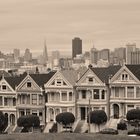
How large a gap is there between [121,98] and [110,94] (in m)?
1.90

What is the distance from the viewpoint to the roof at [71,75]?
75.2 m

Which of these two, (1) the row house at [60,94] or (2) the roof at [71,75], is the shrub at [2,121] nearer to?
(1) the row house at [60,94]

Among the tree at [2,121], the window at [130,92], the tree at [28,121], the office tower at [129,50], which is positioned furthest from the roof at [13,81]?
the office tower at [129,50]

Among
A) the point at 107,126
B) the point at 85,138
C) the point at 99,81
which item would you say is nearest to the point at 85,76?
the point at 99,81

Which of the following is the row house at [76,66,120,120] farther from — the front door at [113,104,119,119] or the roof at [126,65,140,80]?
the roof at [126,65,140,80]

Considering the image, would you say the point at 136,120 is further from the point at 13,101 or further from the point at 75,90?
the point at 13,101

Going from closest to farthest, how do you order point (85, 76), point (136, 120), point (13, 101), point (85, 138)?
1. point (85, 138)
2. point (136, 120)
3. point (85, 76)
4. point (13, 101)

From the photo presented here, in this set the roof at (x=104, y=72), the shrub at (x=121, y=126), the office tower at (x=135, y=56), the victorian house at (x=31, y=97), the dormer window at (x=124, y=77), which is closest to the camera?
the shrub at (x=121, y=126)

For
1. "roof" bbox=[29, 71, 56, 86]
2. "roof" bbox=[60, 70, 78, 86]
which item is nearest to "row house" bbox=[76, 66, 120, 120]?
"roof" bbox=[60, 70, 78, 86]

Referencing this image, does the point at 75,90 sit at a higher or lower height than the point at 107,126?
higher

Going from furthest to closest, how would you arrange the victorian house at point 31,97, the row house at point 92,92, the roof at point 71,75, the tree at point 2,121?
the victorian house at point 31,97 < the roof at point 71,75 < the tree at point 2,121 < the row house at point 92,92

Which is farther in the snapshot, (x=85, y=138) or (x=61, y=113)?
(x=61, y=113)

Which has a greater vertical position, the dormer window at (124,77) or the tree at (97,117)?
the dormer window at (124,77)

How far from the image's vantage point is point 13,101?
259 feet
